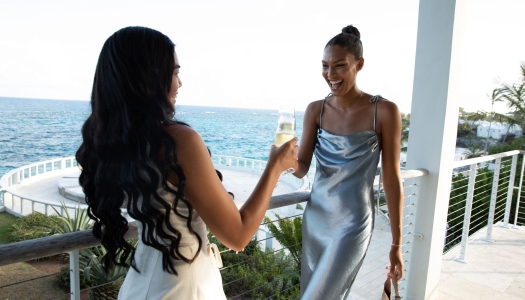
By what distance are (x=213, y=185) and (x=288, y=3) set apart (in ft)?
201

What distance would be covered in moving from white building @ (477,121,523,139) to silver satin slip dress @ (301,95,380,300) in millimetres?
23425

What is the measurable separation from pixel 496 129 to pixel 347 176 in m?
26.7

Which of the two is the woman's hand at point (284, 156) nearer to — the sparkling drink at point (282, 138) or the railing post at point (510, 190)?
the sparkling drink at point (282, 138)

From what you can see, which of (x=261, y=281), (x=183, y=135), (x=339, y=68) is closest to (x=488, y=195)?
(x=261, y=281)

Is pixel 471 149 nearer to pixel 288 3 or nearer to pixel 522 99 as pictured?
pixel 522 99

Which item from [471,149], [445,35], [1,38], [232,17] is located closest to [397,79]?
[232,17]

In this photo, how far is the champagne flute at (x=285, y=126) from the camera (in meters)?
1.13

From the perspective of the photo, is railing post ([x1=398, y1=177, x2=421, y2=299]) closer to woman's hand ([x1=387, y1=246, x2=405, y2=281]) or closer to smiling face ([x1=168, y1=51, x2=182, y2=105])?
woman's hand ([x1=387, y1=246, x2=405, y2=281])

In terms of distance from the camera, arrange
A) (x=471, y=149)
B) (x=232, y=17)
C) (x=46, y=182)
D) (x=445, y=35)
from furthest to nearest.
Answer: (x=232, y=17) → (x=471, y=149) → (x=46, y=182) → (x=445, y=35)

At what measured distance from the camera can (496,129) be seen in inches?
955

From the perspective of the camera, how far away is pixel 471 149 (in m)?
25.2

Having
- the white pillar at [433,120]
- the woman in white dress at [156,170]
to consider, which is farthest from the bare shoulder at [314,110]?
the white pillar at [433,120]

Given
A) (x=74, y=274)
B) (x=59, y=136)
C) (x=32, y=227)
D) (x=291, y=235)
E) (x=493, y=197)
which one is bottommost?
(x=59, y=136)

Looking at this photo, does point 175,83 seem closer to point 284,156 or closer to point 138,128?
point 138,128
